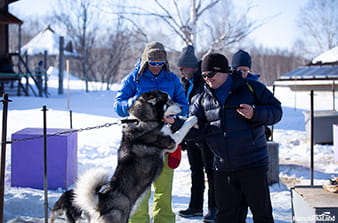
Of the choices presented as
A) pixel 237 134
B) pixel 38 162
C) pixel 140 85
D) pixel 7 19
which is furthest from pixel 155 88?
pixel 7 19

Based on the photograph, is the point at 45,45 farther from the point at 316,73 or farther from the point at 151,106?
the point at 151,106

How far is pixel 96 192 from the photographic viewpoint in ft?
9.35

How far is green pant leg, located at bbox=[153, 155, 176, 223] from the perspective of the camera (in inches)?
140

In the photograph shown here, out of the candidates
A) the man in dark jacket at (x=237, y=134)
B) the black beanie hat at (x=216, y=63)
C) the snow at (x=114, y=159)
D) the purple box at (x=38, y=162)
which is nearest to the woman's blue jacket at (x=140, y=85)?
the man in dark jacket at (x=237, y=134)

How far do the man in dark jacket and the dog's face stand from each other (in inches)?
17.4

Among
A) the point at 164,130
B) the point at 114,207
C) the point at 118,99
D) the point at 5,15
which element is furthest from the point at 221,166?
the point at 5,15

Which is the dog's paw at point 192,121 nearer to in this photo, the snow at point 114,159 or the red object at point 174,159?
the red object at point 174,159

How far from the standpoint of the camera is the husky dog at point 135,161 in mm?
2814

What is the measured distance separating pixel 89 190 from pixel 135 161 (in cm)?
53

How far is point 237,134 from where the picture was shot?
2855mm

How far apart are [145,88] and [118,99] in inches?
11.8

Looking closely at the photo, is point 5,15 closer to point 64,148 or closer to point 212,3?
point 212,3

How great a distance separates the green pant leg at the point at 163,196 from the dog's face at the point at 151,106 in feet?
1.86

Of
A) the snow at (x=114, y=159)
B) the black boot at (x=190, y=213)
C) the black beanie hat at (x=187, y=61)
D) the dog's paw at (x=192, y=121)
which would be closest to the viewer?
the dog's paw at (x=192, y=121)
